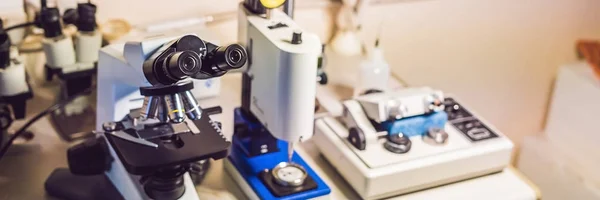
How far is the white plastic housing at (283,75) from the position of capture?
111 centimetres

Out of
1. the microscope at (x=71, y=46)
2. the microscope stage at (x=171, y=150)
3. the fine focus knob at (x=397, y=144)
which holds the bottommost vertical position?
the fine focus knob at (x=397, y=144)

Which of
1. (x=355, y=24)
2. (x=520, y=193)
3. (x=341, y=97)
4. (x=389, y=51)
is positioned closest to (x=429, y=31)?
(x=389, y=51)

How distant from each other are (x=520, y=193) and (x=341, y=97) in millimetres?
487

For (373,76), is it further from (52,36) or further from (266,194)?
(52,36)

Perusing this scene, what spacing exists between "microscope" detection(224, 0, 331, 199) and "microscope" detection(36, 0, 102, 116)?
34cm

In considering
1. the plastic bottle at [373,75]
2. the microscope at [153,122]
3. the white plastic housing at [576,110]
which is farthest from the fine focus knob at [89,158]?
the white plastic housing at [576,110]

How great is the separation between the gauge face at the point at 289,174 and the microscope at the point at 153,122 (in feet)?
0.43

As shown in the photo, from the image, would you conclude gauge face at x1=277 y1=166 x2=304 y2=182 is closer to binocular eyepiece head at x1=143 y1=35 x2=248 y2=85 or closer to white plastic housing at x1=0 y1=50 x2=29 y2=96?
binocular eyepiece head at x1=143 y1=35 x2=248 y2=85

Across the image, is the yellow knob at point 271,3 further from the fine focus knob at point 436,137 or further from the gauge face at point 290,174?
the fine focus knob at point 436,137

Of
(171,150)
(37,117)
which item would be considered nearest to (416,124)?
(171,150)

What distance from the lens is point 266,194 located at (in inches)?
48.9

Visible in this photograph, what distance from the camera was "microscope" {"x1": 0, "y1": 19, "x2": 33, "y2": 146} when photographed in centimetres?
133

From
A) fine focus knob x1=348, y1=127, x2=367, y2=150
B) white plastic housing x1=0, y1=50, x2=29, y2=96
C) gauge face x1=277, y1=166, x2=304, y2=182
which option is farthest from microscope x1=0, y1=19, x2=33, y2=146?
fine focus knob x1=348, y1=127, x2=367, y2=150

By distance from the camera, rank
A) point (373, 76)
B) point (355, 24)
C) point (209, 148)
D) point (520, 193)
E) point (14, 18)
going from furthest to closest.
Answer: point (355, 24) < point (373, 76) < point (14, 18) < point (520, 193) < point (209, 148)
